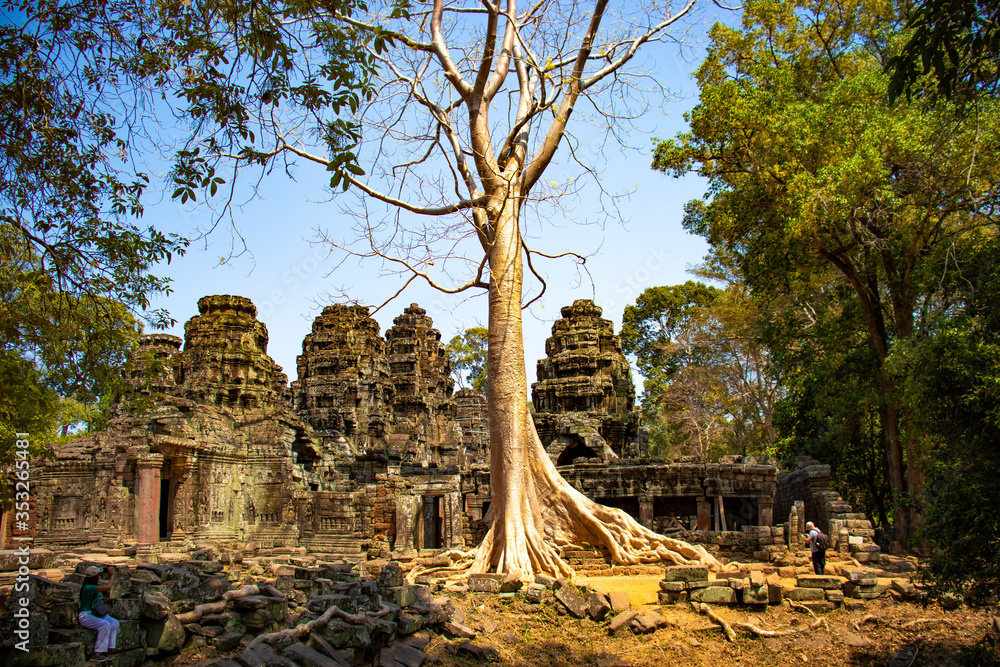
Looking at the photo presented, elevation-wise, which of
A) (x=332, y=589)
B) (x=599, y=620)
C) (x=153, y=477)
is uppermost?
(x=153, y=477)

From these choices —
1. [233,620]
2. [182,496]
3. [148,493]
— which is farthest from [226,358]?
[233,620]

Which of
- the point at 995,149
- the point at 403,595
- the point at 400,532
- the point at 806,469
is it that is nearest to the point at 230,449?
the point at 400,532

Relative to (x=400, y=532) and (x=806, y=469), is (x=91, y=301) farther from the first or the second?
(x=806, y=469)

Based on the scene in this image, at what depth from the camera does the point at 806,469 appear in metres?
17.8

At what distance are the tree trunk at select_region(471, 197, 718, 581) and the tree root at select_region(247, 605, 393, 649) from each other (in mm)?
3302

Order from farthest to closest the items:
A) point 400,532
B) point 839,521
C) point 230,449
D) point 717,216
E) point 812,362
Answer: point 230,449 < point 812,362 < point 717,216 < point 400,532 < point 839,521

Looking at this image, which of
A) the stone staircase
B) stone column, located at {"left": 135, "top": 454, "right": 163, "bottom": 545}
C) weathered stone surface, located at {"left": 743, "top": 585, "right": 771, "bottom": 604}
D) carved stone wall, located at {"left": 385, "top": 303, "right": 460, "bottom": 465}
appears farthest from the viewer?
carved stone wall, located at {"left": 385, "top": 303, "right": 460, "bottom": 465}

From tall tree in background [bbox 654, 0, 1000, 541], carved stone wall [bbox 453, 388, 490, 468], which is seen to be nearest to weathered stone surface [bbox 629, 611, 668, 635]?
tall tree in background [bbox 654, 0, 1000, 541]

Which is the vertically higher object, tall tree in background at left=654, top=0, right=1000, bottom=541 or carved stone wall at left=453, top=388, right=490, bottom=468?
tall tree in background at left=654, top=0, right=1000, bottom=541

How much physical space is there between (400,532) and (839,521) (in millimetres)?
9037

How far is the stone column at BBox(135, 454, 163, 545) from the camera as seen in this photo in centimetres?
1698

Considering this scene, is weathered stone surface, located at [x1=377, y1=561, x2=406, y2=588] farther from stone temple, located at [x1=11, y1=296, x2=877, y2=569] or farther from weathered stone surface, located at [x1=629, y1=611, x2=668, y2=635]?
stone temple, located at [x1=11, y1=296, x2=877, y2=569]

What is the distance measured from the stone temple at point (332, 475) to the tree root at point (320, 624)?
2.42m

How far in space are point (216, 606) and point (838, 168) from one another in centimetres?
1322
